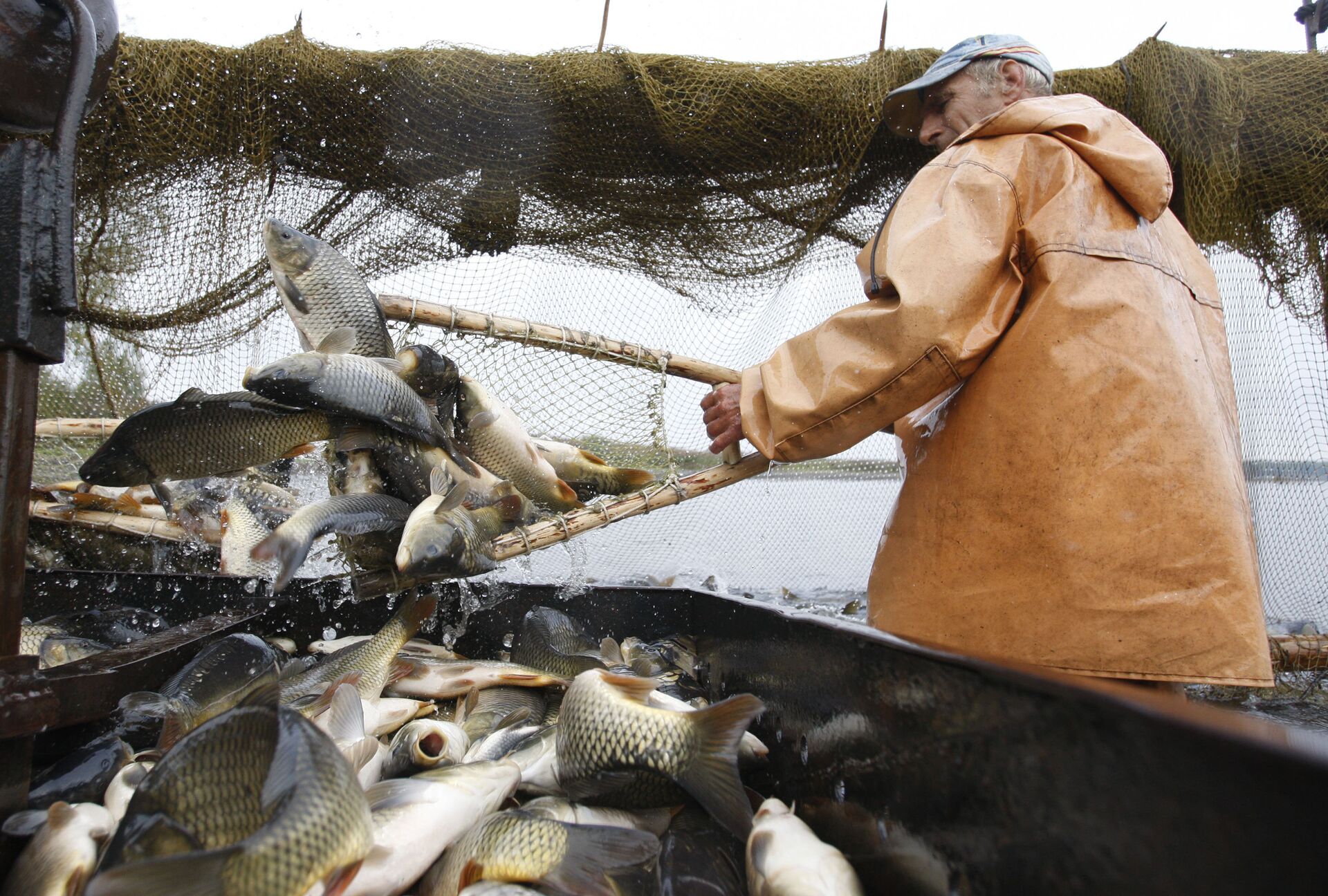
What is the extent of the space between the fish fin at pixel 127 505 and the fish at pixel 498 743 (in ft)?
12.2

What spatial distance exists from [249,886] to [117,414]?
5.55m

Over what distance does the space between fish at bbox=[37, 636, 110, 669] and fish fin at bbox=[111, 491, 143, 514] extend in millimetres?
2182

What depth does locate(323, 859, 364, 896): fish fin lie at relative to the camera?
119cm

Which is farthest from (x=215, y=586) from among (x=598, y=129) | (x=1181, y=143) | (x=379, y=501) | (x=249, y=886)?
(x=1181, y=143)

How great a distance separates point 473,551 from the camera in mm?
2240

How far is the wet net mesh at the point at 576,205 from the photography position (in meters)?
3.88

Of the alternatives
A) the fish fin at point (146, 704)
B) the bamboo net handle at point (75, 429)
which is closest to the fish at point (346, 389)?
the fish fin at point (146, 704)

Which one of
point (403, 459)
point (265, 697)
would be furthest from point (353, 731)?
point (403, 459)

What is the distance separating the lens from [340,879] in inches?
48.2

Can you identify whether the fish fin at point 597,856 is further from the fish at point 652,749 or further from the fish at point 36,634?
the fish at point 36,634

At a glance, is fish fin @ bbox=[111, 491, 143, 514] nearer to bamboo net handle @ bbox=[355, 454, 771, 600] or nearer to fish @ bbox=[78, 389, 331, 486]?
fish @ bbox=[78, 389, 331, 486]

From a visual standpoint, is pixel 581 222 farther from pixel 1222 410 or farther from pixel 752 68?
pixel 1222 410

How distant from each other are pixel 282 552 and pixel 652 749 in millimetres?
985

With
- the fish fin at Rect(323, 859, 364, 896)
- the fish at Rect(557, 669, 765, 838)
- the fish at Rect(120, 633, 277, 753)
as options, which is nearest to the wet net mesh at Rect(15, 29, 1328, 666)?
the fish at Rect(120, 633, 277, 753)
